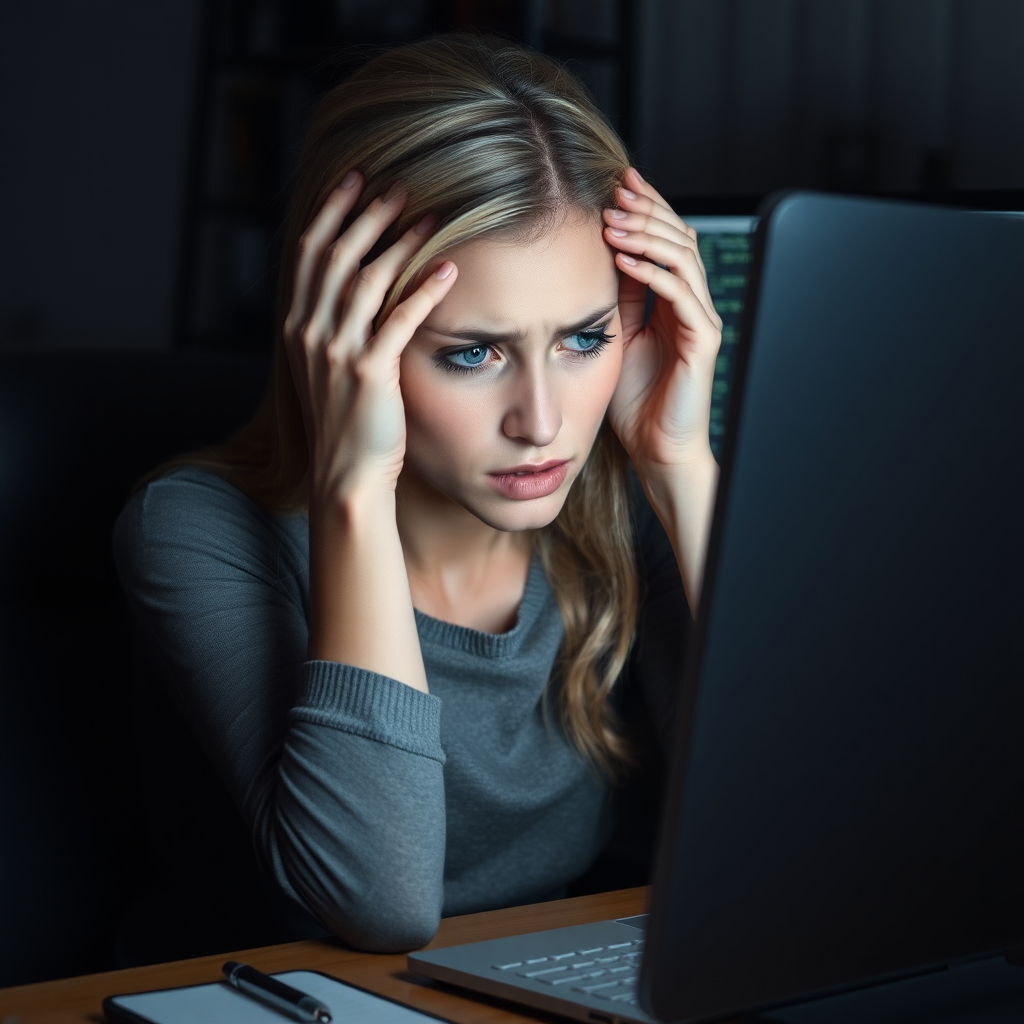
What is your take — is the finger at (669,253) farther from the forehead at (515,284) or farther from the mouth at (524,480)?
the mouth at (524,480)

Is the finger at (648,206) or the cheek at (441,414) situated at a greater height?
the finger at (648,206)

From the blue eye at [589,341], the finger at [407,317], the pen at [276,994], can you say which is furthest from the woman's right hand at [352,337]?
the pen at [276,994]

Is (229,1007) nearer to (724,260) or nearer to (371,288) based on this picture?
(371,288)

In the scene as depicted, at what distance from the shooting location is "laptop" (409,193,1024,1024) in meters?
0.47

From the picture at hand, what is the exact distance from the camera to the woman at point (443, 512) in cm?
91

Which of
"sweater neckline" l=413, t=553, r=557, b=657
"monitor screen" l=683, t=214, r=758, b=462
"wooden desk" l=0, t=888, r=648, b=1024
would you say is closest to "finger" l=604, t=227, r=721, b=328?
"monitor screen" l=683, t=214, r=758, b=462

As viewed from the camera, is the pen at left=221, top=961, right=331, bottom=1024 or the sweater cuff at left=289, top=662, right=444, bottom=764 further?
the sweater cuff at left=289, top=662, right=444, bottom=764

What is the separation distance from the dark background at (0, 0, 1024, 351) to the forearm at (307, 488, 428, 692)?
0.66 meters

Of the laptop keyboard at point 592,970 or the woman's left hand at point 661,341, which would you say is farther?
the woman's left hand at point 661,341

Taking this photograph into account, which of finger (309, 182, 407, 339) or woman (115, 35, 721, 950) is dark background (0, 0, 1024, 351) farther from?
finger (309, 182, 407, 339)

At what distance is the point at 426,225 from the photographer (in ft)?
3.30

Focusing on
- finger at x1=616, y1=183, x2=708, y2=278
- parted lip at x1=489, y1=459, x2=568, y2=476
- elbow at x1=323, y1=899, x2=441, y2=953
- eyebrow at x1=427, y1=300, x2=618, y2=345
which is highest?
finger at x1=616, y1=183, x2=708, y2=278

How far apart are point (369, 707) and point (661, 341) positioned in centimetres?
52

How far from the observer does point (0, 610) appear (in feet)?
3.71
